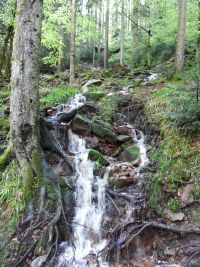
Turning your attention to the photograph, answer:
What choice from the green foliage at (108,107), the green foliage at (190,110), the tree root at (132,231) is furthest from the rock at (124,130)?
the tree root at (132,231)

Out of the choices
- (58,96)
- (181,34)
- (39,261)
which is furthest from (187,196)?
(181,34)

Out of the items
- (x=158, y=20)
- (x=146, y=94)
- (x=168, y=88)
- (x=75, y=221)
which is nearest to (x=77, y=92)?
(x=146, y=94)

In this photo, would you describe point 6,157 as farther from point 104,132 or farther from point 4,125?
point 104,132

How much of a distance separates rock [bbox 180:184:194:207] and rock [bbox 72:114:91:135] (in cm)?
320

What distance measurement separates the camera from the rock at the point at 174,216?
219 inches

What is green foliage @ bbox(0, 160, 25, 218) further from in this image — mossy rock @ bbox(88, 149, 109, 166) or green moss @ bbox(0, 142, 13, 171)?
mossy rock @ bbox(88, 149, 109, 166)

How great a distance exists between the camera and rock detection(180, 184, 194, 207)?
5750mm

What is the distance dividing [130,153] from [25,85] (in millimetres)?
3132

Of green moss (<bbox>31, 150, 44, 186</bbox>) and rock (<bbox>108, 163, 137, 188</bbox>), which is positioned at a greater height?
green moss (<bbox>31, 150, 44, 186</bbox>)

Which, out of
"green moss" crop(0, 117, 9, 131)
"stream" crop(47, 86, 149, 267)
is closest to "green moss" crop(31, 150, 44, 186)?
"stream" crop(47, 86, 149, 267)

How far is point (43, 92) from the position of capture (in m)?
11.2

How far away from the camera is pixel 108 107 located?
9.13 metres

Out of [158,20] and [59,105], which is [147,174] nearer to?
[59,105]

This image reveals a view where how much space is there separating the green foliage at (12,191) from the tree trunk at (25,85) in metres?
0.22
